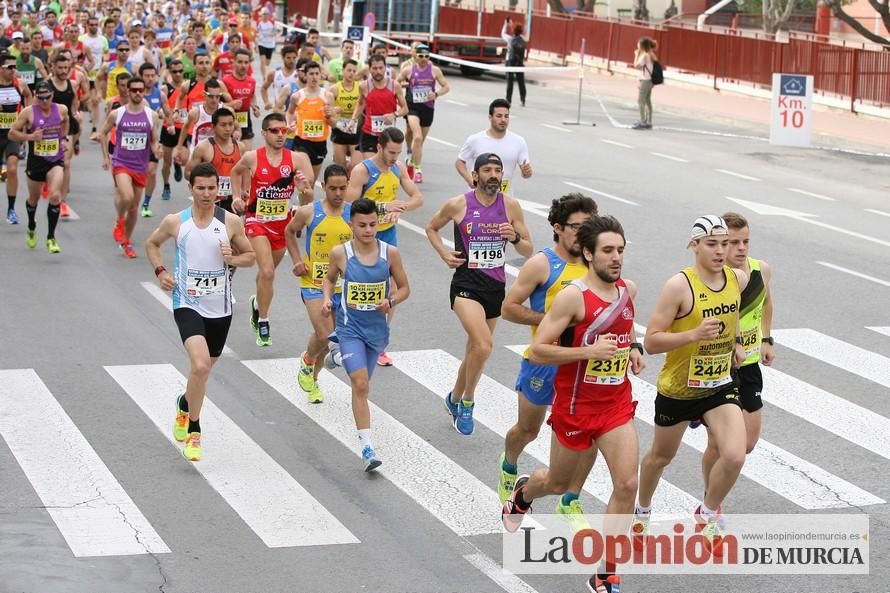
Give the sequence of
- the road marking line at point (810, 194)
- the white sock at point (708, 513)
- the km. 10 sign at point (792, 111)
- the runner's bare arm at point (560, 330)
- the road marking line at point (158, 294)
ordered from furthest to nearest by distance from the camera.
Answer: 1. the km. 10 sign at point (792, 111)
2. the road marking line at point (810, 194)
3. the road marking line at point (158, 294)
4. the white sock at point (708, 513)
5. the runner's bare arm at point (560, 330)

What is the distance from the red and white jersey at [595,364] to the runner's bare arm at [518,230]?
284 centimetres

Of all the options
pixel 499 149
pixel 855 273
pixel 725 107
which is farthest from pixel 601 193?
pixel 725 107

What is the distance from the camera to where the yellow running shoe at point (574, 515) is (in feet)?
27.9

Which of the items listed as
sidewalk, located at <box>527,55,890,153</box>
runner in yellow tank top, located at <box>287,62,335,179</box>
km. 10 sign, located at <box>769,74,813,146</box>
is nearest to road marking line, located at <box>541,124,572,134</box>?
sidewalk, located at <box>527,55,890,153</box>

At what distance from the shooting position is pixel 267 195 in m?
13.8

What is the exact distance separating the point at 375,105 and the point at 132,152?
13.9ft

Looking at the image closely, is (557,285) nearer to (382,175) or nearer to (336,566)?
(336,566)

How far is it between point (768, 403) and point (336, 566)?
4782mm

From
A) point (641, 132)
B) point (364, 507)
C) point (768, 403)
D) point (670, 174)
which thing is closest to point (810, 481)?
point (768, 403)

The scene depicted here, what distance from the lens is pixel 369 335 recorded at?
10.5 metres

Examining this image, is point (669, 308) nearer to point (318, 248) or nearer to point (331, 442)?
point (331, 442)

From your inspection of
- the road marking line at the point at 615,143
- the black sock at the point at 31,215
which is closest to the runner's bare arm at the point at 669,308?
the black sock at the point at 31,215

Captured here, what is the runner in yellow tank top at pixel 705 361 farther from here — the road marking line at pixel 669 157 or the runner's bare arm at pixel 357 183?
the road marking line at pixel 669 157

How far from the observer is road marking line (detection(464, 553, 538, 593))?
26.7 feet
